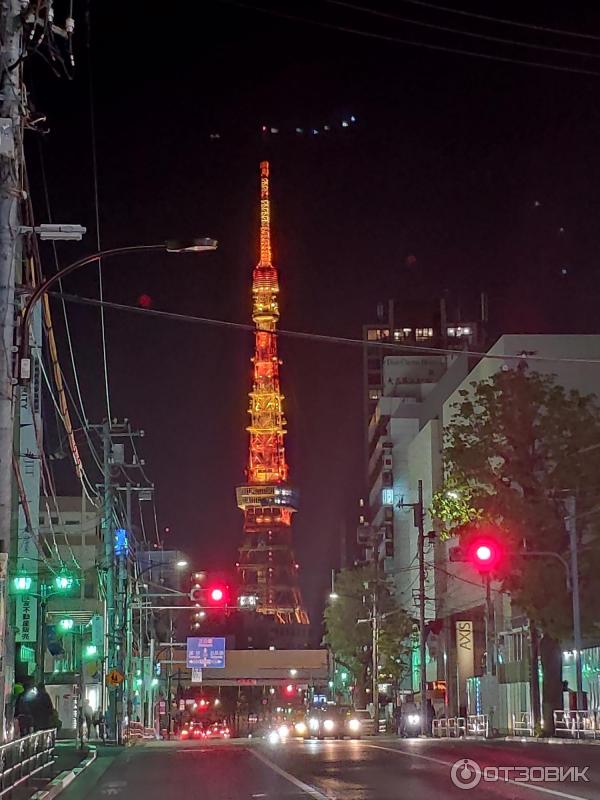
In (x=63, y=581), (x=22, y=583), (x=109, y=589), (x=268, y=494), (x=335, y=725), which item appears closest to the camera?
(x=22, y=583)

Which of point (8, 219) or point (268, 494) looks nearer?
point (8, 219)

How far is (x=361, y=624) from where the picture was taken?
7688 centimetres

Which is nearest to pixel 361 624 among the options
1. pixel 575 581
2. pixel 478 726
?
pixel 478 726

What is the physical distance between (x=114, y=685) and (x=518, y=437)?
17.1m

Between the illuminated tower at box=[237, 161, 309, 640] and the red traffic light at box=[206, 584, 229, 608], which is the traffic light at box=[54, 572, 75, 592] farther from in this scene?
the illuminated tower at box=[237, 161, 309, 640]

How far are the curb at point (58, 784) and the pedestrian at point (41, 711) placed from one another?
2.11 meters

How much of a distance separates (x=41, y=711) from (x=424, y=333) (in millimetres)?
129860

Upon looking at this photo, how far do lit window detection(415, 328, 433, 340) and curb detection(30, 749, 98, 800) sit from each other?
13066 centimetres

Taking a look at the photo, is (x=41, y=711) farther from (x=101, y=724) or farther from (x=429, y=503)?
(x=429, y=503)

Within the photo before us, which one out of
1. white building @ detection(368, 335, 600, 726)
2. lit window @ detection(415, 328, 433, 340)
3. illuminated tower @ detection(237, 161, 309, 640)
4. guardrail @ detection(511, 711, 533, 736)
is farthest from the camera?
illuminated tower @ detection(237, 161, 309, 640)

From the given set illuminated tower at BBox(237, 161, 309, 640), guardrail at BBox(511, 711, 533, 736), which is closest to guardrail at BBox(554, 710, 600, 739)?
guardrail at BBox(511, 711, 533, 736)

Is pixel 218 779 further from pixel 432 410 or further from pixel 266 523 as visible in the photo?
pixel 266 523

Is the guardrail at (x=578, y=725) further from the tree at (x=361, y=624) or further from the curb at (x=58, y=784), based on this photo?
the tree at (x=361, y=624)

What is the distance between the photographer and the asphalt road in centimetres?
1603
